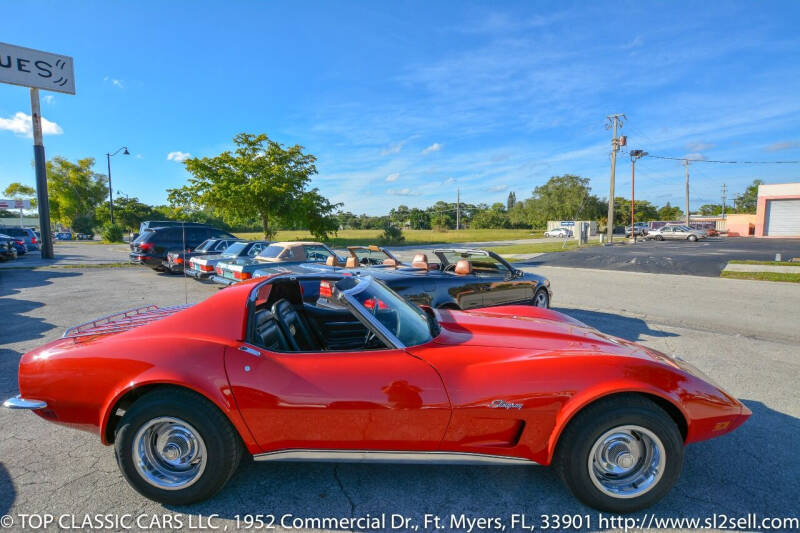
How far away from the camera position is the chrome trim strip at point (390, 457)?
88.0 inches

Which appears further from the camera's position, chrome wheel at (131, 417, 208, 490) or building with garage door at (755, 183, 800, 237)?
building with garage door at (755, 183, 800, 237)

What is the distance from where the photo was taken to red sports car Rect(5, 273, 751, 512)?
2.21 metres

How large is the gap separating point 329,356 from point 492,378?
939 millimetres

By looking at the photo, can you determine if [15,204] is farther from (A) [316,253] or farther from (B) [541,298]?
(B) [541,298]

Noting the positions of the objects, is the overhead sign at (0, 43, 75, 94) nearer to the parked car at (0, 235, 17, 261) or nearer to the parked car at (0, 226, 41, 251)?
the parked car at (0, 235, 17, 261)

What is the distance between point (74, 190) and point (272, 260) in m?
57.5

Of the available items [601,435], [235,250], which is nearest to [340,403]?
[601,435]

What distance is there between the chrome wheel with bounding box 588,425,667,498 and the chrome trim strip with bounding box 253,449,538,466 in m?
0.38

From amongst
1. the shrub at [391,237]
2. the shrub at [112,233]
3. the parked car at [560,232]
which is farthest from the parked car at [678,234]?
the shrub at [112,233]

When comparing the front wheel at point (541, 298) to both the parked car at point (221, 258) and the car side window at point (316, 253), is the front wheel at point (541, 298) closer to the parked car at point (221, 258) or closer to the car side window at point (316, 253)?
the car side window at point (316, 253)

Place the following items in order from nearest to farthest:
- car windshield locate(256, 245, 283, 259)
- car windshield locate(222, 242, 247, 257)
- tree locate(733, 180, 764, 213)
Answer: car windshield locate(256, 245, 283, 259), car windshield locate(222, 242, 247, 257), tree locate(733, 180, 764, 213)

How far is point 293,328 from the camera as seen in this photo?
304 cm

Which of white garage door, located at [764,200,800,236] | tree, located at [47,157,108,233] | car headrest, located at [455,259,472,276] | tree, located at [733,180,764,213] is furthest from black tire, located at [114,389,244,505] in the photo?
tree, located at [733,180,764,213]

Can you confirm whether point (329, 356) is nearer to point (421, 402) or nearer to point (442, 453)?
point (421, 402)
